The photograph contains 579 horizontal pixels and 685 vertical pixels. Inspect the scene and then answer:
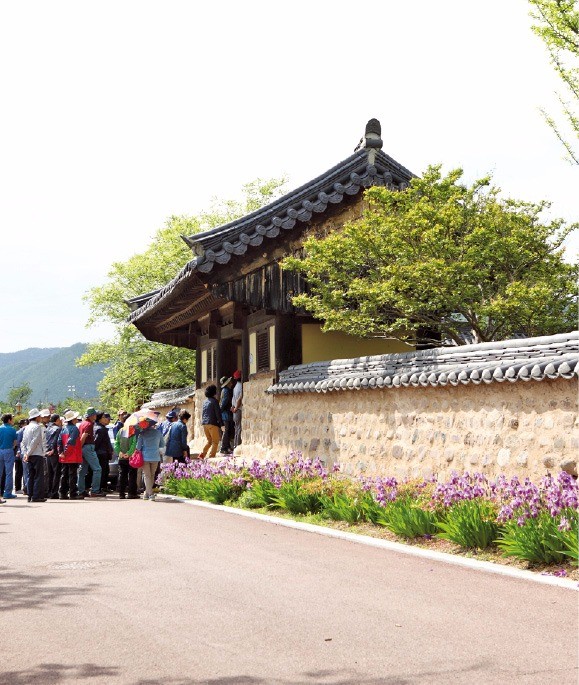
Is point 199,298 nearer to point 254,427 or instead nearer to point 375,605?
point 254,427

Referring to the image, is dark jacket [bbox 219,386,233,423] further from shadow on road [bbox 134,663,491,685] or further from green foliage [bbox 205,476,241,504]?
shadow on road [bbox 134,663,491,685]

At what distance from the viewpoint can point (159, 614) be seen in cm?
626

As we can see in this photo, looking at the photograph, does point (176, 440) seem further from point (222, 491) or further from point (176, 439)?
point (222, 491)

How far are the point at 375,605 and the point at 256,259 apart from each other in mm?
12406

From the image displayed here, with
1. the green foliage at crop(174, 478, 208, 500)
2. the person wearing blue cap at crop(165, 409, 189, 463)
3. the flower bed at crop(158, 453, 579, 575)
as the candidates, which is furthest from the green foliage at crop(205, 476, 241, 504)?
the person wearing blue cap at crop(165, 409, 189, 463)

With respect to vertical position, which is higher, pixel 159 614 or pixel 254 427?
pixel 254 427

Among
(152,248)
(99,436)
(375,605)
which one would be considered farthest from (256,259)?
(152,248)

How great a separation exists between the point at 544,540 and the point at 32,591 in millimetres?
4749

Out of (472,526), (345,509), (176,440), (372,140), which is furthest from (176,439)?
(472,526)

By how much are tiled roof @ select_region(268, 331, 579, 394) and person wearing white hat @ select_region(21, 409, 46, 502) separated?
5.28 metres

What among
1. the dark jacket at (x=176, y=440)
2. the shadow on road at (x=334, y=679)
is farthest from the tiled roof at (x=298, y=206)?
the shadow on road at (x=334, y=679)

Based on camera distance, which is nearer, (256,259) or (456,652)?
(456,652)

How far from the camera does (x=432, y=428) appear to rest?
12.8 m

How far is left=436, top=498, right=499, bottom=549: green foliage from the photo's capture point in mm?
8711
